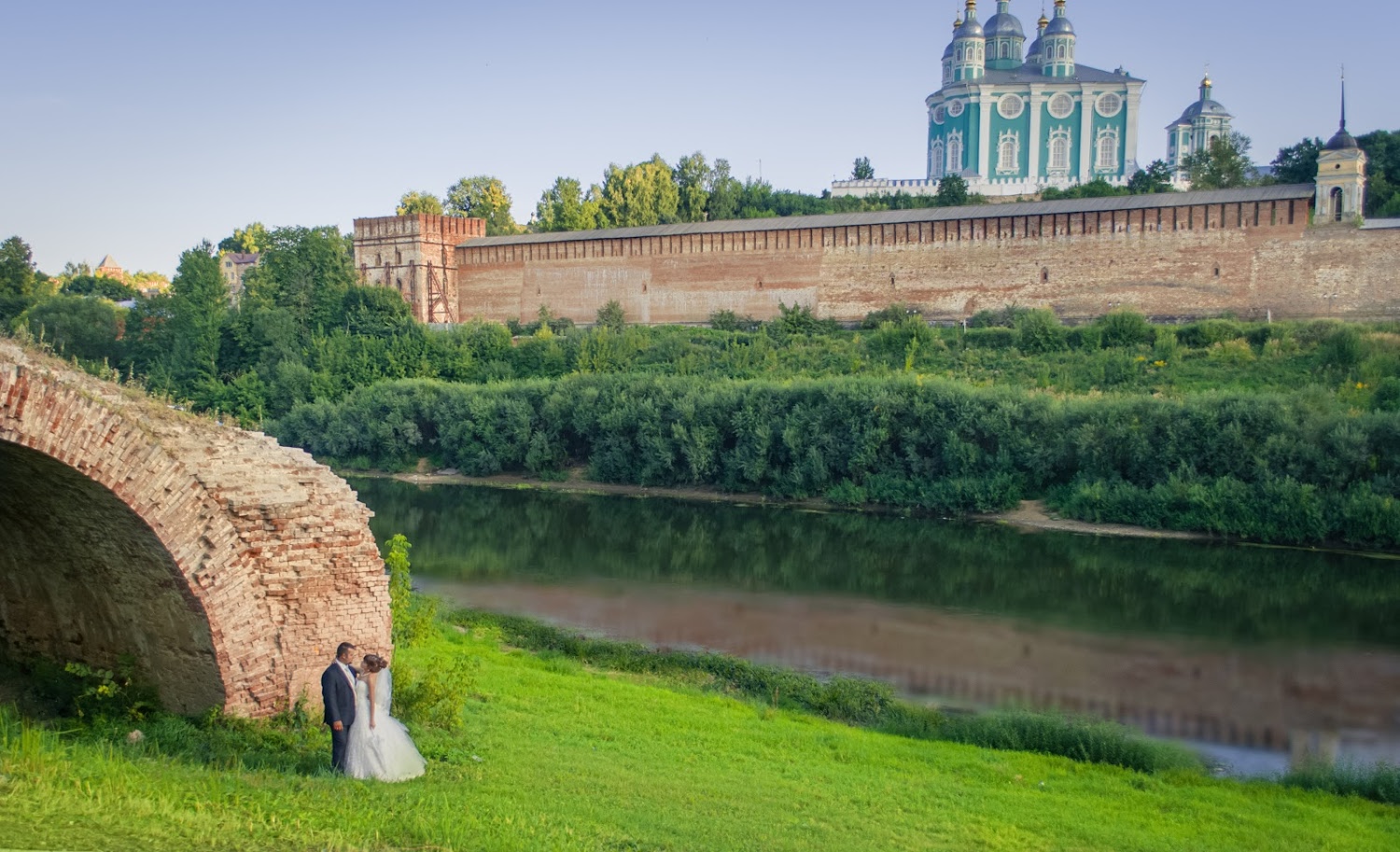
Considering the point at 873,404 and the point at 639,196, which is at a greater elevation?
the point at 639,196

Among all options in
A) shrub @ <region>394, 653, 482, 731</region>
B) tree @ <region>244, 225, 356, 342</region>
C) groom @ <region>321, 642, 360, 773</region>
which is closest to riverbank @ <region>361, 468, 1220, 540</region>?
tree @ <region>244, 225, 356, 342</region>

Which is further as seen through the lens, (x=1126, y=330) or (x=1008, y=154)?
(x=1008, y=154)

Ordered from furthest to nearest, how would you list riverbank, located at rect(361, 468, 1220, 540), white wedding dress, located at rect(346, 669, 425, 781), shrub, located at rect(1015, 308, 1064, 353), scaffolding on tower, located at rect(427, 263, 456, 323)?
scaffolding on tower, located at rect(427, 263, 456, 323) < shrub, located at rect(1015, 308, 1064, 353) < riverbank, located at rect(361, 468, 1220, 540) < white wedding dress, located at rect(346, 669, 425, 781)

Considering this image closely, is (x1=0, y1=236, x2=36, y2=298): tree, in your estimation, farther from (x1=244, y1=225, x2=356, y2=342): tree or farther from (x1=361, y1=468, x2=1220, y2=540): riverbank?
(x1=361, y1=468, x2=1220, y2=540): riverbank

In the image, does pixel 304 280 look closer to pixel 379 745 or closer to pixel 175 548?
pixel 175 548

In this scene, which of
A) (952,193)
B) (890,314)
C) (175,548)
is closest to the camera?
(175,548)

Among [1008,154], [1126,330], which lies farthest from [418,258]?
[1008,154]

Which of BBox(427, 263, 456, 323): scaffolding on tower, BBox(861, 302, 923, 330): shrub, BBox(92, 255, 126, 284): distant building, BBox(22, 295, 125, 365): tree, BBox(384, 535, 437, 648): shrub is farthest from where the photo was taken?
BBox(92, 255, 126, 284): distant building

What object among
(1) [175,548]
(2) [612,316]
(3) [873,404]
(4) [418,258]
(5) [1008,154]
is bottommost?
(3) [873,404]

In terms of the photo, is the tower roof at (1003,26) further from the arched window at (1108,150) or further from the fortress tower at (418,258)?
the fortress tower at (418,258)
